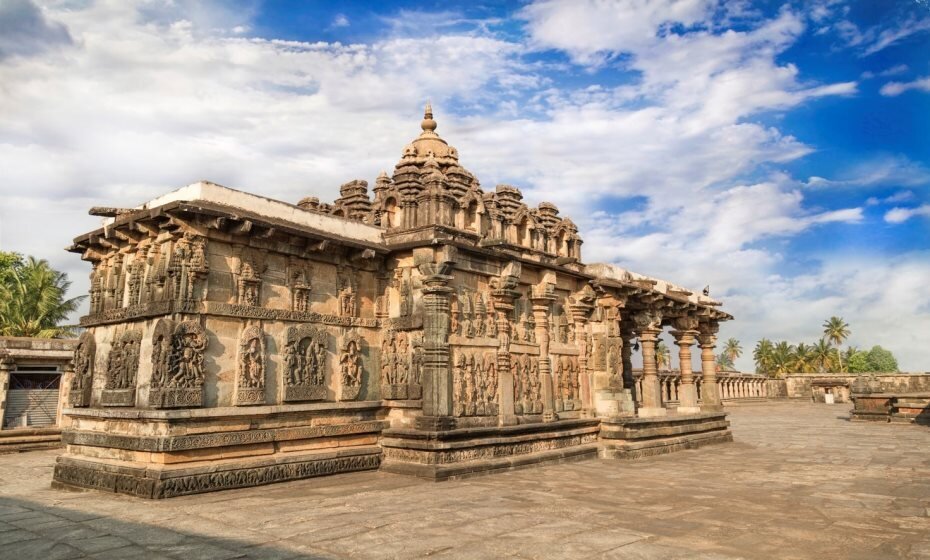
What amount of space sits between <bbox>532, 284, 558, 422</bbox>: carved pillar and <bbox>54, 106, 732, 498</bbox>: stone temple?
5 cm

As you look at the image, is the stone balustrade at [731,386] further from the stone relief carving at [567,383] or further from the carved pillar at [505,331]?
the carved pillar at [505,331]

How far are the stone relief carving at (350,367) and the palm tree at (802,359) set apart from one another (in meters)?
75.7

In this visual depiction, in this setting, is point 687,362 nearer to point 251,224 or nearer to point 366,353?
point 366,353

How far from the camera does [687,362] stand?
800 inches

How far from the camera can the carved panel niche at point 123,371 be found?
32.2 feet

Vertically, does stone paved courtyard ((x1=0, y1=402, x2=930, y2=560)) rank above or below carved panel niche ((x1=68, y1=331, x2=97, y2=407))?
below

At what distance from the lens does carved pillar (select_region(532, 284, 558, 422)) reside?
13.9 metres

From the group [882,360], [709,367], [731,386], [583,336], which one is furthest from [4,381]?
[882,360]

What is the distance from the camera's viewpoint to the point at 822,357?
7625 cm

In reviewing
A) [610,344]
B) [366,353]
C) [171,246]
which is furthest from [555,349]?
[171,246]

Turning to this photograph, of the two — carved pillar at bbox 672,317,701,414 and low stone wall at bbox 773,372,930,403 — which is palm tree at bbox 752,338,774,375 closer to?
low stone wall at bbox 773,372,930,403


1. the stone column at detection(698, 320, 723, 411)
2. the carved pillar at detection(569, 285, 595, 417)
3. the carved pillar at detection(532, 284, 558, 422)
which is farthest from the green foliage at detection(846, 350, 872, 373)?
the carved pillar at detection(532, 284, 558, 422)

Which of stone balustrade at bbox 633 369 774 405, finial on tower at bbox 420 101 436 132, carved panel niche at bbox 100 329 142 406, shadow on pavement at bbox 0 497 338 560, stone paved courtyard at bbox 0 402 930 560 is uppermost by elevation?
finial on tower at bbox 420 101 436 132

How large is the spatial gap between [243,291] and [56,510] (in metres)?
3.97
